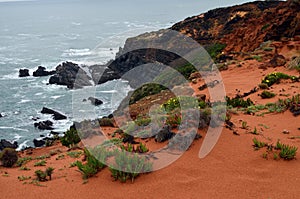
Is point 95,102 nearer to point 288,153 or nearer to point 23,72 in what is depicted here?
point 23,72

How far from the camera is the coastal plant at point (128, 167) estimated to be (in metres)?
6.91

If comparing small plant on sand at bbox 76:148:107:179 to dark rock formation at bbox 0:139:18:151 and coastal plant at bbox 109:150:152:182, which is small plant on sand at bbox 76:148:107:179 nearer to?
coastal plant at bbox 109:150:152:182

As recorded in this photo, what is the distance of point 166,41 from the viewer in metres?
55.6

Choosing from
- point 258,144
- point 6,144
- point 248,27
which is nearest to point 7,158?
point 258,144

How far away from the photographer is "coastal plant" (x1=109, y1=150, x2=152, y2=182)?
22.7ft

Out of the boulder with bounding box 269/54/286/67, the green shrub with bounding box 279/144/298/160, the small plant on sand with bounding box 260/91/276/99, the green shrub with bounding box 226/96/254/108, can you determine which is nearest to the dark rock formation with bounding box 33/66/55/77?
the boulder with bounding box 269/54/286/67

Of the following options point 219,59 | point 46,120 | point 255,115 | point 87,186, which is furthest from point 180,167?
point 46,120

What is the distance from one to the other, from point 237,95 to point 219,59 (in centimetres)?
1480

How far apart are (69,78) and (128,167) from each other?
1762 inches

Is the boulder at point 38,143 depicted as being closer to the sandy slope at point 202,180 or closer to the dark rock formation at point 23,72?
the sandy slope at point 202,180

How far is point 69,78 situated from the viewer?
163 ft

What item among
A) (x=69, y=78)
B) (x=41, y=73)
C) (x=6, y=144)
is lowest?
(x=6, y=144)

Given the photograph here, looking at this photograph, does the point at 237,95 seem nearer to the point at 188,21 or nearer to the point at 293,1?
the point at 293,1

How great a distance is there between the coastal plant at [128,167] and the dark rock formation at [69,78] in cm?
4061
